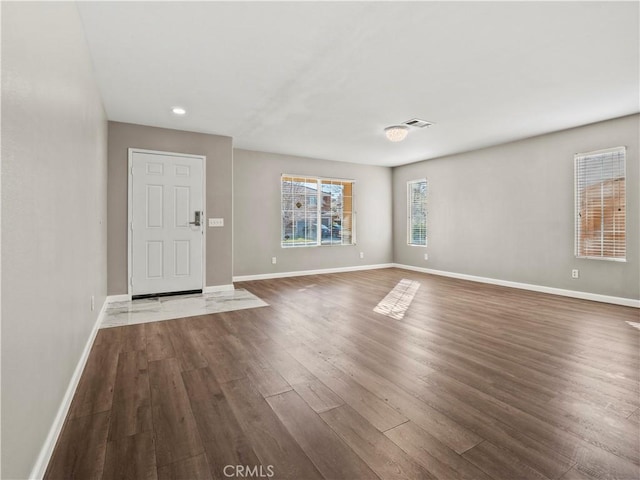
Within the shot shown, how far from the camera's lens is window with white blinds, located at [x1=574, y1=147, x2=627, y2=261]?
14.2ft

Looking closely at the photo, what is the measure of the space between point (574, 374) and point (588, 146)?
385 centimetres

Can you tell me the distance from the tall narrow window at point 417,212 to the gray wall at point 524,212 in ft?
0.66

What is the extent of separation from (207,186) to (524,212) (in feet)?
17.2

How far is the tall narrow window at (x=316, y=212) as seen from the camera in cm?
675

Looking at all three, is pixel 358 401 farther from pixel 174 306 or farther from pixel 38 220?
pixel 174 306

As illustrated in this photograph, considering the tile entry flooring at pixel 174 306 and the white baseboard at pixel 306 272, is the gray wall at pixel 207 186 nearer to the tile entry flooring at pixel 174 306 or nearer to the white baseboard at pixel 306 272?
the tile entry flooring at pixel 174 306

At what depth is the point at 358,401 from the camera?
195cm

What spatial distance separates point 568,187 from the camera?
15.9 feet

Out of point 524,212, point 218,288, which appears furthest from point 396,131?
point 218,288

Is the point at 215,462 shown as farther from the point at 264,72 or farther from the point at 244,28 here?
the point at 264,72

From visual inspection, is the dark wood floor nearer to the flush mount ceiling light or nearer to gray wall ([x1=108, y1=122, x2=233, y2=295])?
gray wall ([x1=108, y1=122, x2=233, y2=295])

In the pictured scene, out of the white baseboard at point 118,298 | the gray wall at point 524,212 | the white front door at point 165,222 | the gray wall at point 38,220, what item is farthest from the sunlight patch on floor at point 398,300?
the white baseboard at point 118,298

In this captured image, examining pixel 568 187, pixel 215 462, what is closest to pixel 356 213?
pixel 568 187

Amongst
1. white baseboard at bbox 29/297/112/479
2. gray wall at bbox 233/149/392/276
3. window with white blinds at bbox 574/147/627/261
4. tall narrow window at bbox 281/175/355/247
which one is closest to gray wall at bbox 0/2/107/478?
white baseboard at bbox 29/297/112/479
